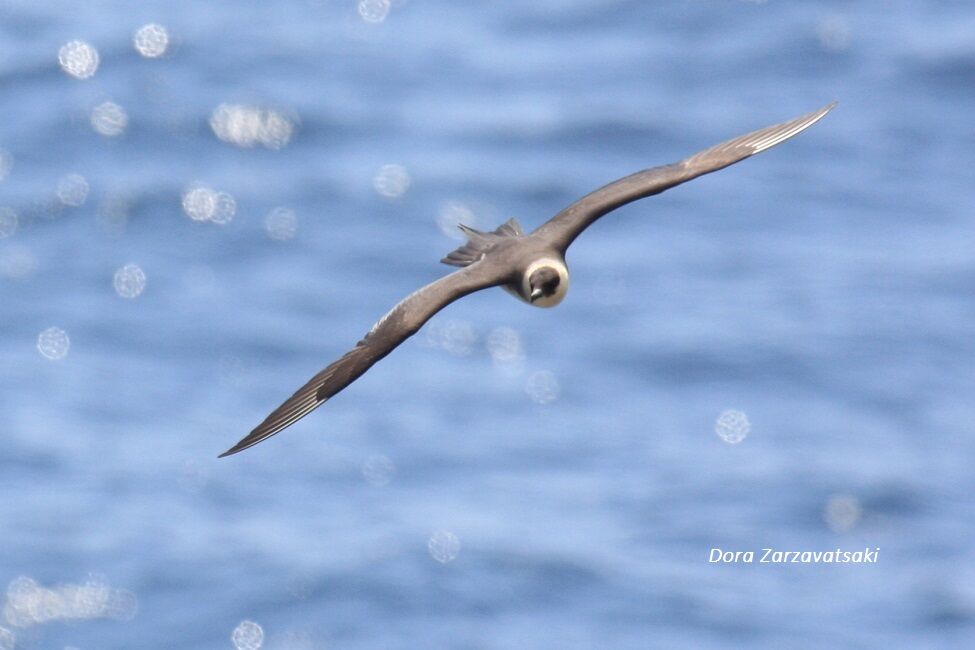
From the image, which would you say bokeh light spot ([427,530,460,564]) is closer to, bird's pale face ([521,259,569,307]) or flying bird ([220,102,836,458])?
flying bird ([220,102,836,458])

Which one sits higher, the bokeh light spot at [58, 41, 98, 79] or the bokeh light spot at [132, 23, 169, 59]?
the bokeh light spot at [132, 23, 169, 59]

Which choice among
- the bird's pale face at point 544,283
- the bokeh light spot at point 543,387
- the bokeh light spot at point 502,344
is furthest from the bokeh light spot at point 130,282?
the bird's pale face at point 544,283

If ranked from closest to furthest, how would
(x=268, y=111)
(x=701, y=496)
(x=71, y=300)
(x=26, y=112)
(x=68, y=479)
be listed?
1. (x=68, y=479)
2. (x=701, y=496)
3. (x=71, y=300)
4. (x=26, y=112)
5. (x=268, y=111)

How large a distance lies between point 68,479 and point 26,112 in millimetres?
16071

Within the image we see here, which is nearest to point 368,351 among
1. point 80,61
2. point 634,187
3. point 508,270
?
point 508,270

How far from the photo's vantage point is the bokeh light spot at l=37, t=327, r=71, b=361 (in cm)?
5203

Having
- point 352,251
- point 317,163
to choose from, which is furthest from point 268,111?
point 352,251

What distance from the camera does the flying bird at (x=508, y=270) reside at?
13078 millimetres

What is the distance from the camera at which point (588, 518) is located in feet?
162

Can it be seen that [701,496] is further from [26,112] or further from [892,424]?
[26,112]

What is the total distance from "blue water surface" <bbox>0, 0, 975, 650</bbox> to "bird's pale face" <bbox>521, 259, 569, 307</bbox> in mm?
29667

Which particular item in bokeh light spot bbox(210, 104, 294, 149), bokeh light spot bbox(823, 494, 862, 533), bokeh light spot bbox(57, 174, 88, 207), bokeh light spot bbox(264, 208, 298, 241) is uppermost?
bokeh light spot bbox(210, 104, 294, 149)

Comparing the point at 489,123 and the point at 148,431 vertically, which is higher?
the point at 489,123

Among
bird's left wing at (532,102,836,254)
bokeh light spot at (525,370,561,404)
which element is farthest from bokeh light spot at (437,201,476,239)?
bird's left wing at (532,102,836,254)
